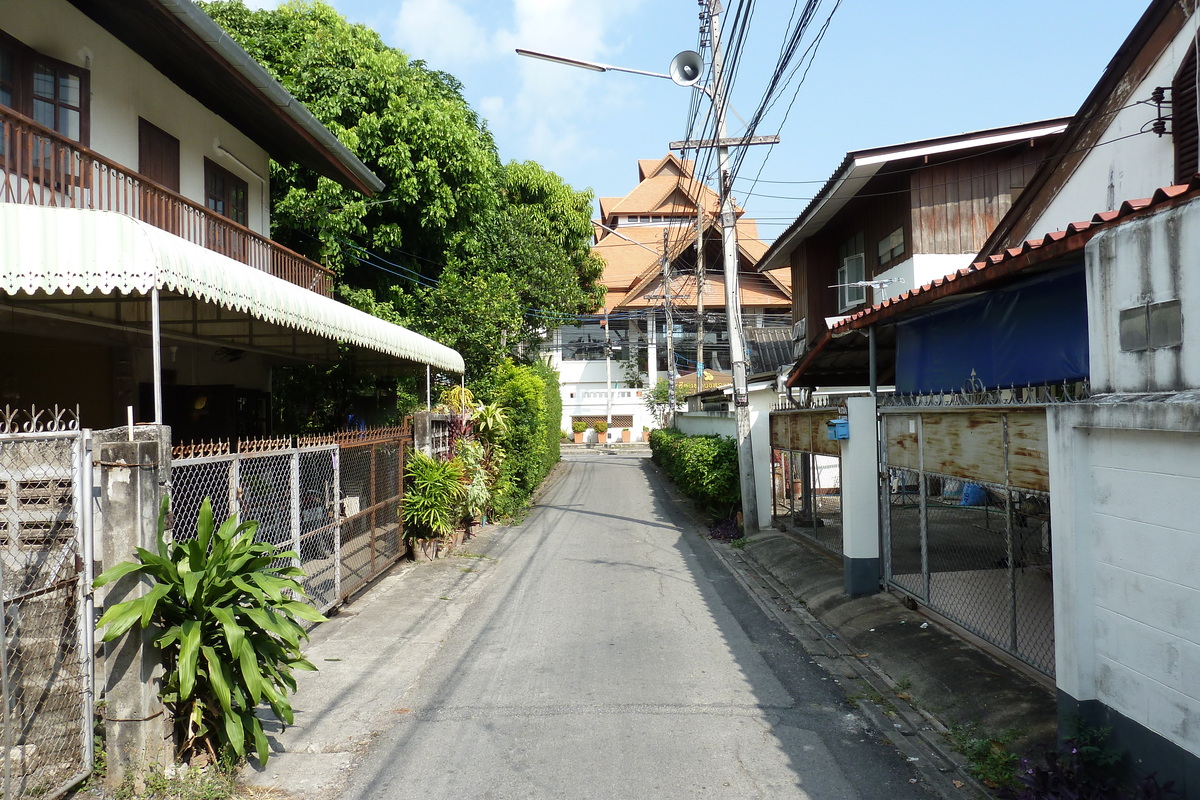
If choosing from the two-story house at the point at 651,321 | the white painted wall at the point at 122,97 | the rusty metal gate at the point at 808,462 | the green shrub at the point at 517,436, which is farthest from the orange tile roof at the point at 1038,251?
the two-story house at the point at 651,321

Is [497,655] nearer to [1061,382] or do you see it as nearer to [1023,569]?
[1061,382]

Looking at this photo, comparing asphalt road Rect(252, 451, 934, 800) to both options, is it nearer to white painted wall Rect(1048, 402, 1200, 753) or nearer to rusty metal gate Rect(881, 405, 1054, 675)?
white painted wall Rect(1048, 402, 1200, 753)

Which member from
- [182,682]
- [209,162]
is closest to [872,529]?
[182,682]

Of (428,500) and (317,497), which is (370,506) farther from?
(428,500)

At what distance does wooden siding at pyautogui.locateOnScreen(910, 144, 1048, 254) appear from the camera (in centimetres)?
1533

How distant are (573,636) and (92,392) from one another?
743 centimetres

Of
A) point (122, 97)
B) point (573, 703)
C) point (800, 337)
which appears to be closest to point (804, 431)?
point (573, 703)

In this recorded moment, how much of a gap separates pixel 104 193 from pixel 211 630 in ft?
23.2

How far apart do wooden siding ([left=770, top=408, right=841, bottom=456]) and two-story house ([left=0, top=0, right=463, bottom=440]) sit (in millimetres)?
5666

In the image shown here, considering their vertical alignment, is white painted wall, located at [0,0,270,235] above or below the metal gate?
above

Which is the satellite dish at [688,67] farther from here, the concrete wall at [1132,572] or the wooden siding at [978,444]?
the concrete wall at [1132,572]

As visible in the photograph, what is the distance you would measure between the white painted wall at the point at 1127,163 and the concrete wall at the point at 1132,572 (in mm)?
6864

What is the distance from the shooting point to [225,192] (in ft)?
45.4

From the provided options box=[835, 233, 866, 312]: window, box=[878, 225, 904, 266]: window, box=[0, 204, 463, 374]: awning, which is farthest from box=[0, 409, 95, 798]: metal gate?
box=[835, 233, 866, 312]: window
